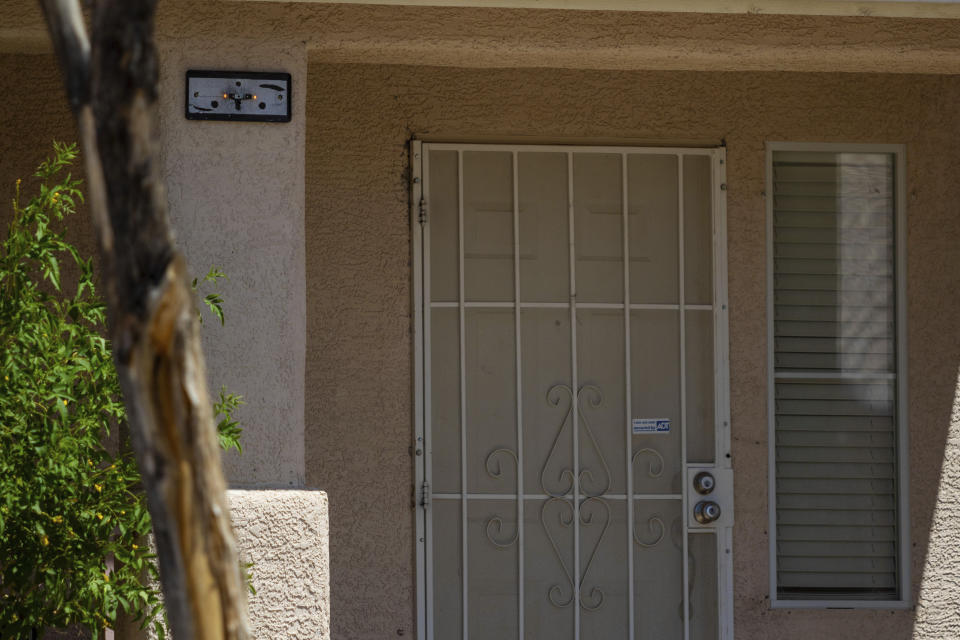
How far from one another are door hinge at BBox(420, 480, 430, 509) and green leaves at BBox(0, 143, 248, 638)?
168 cm

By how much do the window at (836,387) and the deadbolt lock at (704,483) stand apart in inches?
12.1

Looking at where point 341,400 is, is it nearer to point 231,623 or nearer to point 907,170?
point 907,170

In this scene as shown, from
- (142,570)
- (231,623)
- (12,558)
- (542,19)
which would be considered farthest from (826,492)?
(231,623)

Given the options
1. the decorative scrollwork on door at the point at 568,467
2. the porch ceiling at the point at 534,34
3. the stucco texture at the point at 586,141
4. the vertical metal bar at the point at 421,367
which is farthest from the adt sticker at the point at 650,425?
the porch ceiling at the point at 534,34

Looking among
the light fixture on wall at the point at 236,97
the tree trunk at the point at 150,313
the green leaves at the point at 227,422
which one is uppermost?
the light fixture on wall at the point at 236,97

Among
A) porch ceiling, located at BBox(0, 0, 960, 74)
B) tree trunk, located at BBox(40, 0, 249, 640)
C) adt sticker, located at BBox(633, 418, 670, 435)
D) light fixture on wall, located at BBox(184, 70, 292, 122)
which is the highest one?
porch ceiling, located at BBox(0, 0, 960, 74)

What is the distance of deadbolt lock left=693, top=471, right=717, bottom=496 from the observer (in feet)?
18.3

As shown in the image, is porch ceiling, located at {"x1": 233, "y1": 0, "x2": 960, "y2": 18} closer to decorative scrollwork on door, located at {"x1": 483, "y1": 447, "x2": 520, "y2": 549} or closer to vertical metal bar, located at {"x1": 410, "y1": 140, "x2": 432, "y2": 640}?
vertical metal bar, located at {"x1": 410, "y1": 140, "x2": 432, "y2": 640}

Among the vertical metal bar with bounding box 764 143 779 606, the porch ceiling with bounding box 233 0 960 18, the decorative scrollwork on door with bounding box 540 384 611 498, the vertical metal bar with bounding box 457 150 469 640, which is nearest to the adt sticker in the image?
the decorative scrollwork on door with bounding box 540 384 611 498

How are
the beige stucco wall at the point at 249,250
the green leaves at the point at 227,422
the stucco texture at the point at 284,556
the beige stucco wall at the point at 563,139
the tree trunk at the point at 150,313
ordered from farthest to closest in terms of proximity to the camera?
the beige stucco wall at the point at 563,139
the beige stucco wall at the point at 249,250
the stucco texture at the point at 284,556
the green leaves at the point at 227,422
the tree trunk at the point at 150,313

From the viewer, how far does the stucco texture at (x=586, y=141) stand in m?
5.46

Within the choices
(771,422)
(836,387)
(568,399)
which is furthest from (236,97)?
(836,387)

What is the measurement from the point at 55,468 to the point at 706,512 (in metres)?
2.89

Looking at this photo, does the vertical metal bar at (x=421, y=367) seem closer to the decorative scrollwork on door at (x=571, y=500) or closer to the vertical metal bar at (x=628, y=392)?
the decorative scrollwork on door at (x=571, y=500)
